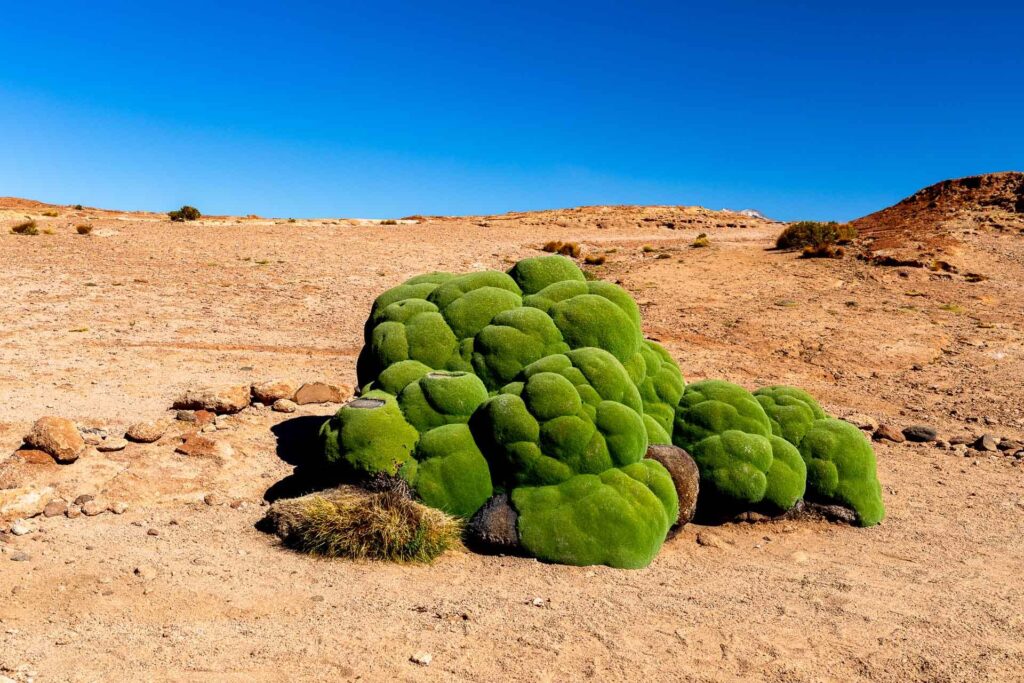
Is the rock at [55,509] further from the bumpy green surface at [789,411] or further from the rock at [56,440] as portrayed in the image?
the bumpy green surface at [789,411]

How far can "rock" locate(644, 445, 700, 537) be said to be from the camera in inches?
303

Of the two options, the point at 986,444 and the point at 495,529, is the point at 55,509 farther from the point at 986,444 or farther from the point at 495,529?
the point at 986,444

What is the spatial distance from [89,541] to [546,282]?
5892mm

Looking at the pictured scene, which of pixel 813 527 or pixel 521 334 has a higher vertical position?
pixel 521 334

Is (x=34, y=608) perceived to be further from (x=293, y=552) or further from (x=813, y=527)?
(x=813, y=527)

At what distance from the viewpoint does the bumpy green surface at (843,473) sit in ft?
27.7

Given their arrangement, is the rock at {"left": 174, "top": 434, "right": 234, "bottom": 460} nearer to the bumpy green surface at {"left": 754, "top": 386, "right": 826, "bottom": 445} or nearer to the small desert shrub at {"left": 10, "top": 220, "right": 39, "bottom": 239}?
the bumpy green surface at {"left": 754, "top": 386, "right": 826, "bottom": 445}

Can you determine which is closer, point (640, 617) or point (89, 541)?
point (640, 617)

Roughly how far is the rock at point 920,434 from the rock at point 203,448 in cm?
1073

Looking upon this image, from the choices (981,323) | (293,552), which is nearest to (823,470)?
(293,552)

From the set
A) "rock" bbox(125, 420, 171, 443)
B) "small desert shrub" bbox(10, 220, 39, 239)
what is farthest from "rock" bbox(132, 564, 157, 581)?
"small desert shrub" bbox(10, 220, 39, 239)

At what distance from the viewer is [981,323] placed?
707 inches

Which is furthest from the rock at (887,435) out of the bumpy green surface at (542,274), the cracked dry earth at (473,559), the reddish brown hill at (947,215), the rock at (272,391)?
the reddish brown hill at (947,215)

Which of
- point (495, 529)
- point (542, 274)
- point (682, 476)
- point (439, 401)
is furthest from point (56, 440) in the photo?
point (682, 476)
